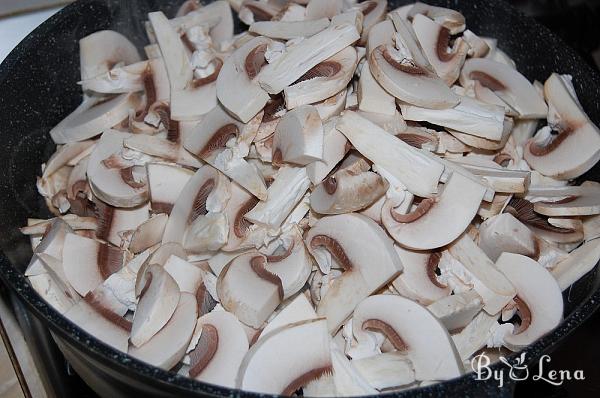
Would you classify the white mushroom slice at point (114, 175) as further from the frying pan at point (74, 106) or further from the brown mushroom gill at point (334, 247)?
the brown mushroom gill at point (334, 247)

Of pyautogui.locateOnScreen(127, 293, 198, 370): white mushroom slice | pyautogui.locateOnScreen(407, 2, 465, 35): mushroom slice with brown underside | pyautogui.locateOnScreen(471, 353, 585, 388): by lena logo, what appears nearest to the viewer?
pyautogui.locateOnScreen(471, 353, 585, 388): by lena logo

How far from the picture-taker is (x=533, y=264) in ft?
4.22

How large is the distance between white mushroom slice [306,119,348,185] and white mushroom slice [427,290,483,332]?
27 centimetres

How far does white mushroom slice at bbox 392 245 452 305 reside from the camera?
1240 mm

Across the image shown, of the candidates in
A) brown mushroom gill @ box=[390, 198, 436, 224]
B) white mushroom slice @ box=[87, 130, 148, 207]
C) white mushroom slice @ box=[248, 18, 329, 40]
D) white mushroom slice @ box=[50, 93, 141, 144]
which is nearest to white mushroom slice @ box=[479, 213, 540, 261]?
brown mushroom gill @ box=[390, 198, 436, 224]

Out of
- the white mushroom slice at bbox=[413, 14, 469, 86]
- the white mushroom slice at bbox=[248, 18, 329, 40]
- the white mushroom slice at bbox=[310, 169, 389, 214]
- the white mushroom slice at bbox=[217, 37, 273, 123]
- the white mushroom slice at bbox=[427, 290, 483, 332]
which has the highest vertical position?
the white mushroom slice at bbox=[248, 18, 329, 40]

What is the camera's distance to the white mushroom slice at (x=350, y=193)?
48.1 inches

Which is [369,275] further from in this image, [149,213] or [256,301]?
[149,213]

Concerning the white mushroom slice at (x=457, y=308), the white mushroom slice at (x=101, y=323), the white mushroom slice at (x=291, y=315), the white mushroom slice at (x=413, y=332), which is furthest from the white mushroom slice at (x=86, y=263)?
the white mushroom slice at (x=457, y=308)

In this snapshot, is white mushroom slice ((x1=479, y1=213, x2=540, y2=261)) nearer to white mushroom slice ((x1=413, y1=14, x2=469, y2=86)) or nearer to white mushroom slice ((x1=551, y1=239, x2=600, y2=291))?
white mushroom slice ((x1=551, y1=239, x2=600, y2=291))

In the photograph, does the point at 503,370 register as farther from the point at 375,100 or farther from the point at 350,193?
the point at 375,100

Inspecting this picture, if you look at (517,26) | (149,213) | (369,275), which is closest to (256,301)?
(369,275)

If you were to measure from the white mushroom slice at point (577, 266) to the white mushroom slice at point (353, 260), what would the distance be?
0.33 m

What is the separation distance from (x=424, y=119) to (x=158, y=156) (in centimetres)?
48
